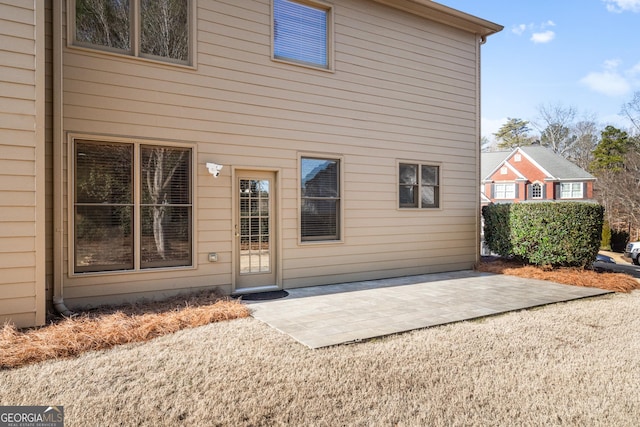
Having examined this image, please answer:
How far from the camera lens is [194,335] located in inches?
155

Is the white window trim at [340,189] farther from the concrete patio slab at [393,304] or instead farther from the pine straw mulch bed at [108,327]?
the pine straw mulch bed at [108,327]

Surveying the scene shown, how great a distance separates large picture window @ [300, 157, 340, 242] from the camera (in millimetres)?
A: 6492

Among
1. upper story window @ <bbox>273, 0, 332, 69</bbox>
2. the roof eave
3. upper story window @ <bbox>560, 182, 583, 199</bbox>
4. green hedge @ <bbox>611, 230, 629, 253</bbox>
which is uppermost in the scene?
the roof eave

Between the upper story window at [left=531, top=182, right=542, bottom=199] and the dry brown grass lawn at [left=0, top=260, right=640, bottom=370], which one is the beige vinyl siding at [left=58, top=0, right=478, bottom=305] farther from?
the upper story window at [left=531, top=182, right=542, bottom=199]

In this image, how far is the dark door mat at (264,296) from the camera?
5.63 metres

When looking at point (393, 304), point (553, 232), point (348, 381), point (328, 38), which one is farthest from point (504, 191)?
point (348, 381)

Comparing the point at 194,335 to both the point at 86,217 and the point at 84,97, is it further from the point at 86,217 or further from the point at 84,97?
the point at 84,97

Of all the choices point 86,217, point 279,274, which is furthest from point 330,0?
point 86,217

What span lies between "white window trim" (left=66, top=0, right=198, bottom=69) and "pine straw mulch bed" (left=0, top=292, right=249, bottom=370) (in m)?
3.21

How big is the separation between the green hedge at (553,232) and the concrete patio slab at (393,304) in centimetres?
89

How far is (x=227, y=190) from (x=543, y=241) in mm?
6133

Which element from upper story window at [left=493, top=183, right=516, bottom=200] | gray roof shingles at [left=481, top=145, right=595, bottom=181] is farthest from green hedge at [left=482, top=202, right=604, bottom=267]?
upper story window at [left=493, top=183, right=516, bottom=200]

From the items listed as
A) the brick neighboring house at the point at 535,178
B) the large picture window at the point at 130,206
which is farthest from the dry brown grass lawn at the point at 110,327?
the brick neighboring house at the point at 535,178

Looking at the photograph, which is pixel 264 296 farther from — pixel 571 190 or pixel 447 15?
pixel 571 190
